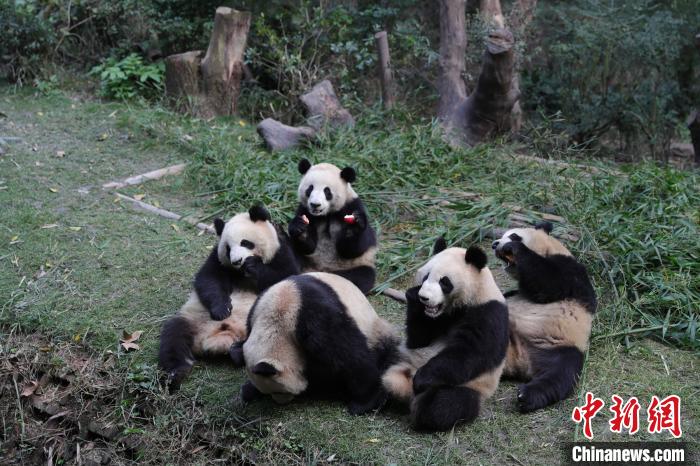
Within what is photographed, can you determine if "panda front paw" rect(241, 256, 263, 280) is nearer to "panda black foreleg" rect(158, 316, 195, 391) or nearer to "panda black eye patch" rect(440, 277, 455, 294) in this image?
"panda black foreleg" rect(158, 316, 195, 391)

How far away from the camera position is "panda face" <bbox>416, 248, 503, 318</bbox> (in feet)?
13.0

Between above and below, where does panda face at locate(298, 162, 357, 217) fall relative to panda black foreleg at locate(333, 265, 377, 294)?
above

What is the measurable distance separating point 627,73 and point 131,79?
7283mm

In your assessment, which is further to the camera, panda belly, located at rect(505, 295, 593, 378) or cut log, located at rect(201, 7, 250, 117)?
cut log, located at rect(201, 7, 250, 117)

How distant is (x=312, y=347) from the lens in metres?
3.99

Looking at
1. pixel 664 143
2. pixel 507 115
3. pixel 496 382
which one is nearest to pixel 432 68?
pixel 507 115

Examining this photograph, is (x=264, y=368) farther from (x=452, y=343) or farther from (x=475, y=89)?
(x=475, y=89)

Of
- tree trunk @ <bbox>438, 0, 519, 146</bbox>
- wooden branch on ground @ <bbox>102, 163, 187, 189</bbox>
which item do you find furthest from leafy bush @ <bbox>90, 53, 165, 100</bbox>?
tree trunk @ <bbox>438, 0, 519, 146</bbox>

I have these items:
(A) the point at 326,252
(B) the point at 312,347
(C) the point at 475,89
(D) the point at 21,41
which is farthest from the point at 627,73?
(D) the point at 21,41

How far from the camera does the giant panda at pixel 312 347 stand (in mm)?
3998

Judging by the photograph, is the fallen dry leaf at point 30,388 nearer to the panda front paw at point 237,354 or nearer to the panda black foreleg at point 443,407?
the panda front paw at point 237,354

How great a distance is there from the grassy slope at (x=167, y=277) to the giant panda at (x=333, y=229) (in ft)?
1.07

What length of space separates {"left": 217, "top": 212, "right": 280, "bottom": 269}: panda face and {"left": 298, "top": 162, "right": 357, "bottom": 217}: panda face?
604 mm

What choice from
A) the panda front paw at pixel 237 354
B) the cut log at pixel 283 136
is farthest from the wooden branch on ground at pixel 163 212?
the panda front paw at pixel 237 354
